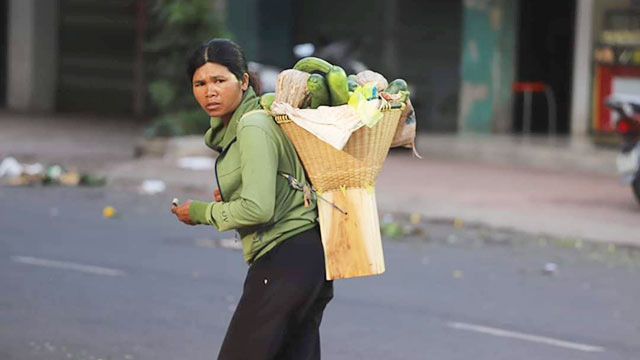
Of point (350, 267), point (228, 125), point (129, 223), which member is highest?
point (228, 125)

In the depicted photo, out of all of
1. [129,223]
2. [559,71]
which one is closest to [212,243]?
[129,223]

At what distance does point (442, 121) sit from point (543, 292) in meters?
10.7

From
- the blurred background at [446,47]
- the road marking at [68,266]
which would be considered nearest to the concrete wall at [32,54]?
the blurred background at [446,47]

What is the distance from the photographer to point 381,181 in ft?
48.9

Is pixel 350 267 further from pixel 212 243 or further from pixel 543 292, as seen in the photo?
pixel 212 243

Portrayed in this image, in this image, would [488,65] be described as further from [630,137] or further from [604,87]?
[630,137]

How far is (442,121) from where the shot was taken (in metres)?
19.6

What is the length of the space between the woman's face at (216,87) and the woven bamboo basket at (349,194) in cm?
26

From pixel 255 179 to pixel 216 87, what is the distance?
410mm

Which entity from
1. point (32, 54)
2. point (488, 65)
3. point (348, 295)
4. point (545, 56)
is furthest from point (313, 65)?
point (32, 54)

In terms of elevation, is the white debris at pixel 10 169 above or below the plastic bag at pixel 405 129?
below

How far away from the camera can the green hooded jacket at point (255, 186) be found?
443 cm

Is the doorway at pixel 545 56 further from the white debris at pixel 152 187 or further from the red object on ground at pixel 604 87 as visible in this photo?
the white debris at pixel 152 187

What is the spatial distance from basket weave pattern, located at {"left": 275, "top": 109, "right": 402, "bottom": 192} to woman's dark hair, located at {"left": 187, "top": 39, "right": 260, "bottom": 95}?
0.93ft
